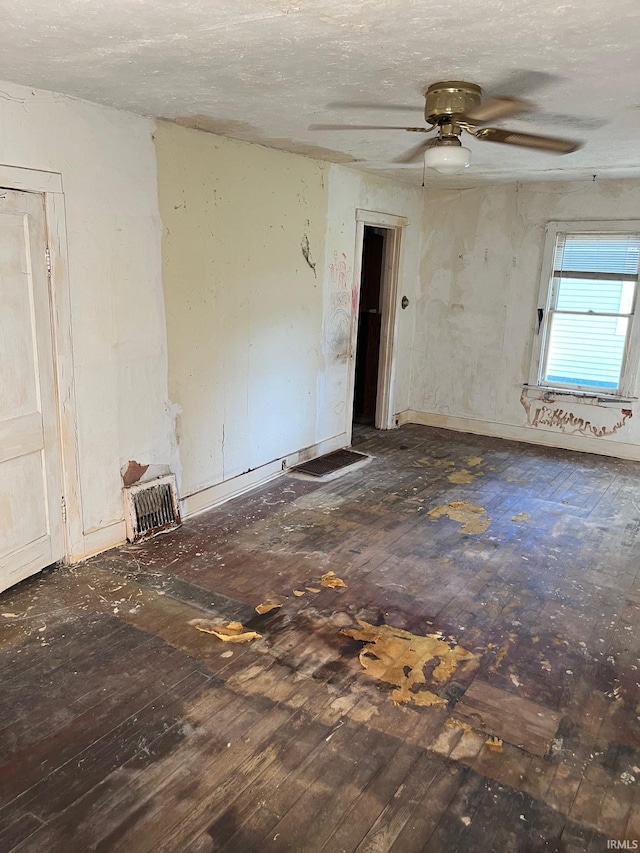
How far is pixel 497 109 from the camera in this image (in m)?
3.14

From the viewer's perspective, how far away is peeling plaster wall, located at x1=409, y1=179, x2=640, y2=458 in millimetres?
5949

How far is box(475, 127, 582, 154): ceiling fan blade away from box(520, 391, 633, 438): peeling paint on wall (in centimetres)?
269

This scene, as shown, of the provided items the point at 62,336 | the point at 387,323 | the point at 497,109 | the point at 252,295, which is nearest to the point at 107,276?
the point at 62,336

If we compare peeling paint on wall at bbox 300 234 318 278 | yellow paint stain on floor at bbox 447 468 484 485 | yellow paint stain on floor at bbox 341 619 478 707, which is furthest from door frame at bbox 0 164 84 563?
yellow paint stain on floor at bbox 447 468 484 485

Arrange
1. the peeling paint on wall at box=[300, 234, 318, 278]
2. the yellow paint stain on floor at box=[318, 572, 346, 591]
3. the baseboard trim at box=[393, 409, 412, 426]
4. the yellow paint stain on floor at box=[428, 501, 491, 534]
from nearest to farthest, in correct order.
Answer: the yellow paint stain on floor at box=[318, 572, 346, 591] → the yellow paint stain on floor at box=[428, 501, 491, 534] → the peeling paint on wall at box=[300, 234, 318, 278] → the baseboard trim at box=[393, 409, 412, 426]

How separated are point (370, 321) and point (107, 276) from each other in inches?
149

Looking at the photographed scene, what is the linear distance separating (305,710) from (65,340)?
218 cm

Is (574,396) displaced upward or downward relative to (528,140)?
downward

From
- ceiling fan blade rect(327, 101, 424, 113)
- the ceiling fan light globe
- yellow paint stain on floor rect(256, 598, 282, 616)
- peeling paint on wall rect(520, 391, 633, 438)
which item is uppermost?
ceiling fan blade rect(327, 101, 424, 113)

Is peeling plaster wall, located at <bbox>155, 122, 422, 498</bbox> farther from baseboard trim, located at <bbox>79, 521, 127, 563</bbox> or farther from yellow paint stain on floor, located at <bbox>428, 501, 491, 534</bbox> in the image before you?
yellow paint stain on floor, located at <bbox>428, 501, 491, 534</bbox>

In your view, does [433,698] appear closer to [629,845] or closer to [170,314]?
[629,845]

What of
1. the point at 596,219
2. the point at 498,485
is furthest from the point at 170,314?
the point at 596,219

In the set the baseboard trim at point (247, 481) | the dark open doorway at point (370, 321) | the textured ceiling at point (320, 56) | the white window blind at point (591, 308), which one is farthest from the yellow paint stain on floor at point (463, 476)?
the textured ceiling at point (320, 56)

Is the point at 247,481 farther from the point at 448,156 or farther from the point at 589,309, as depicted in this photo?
the point at 589,309
